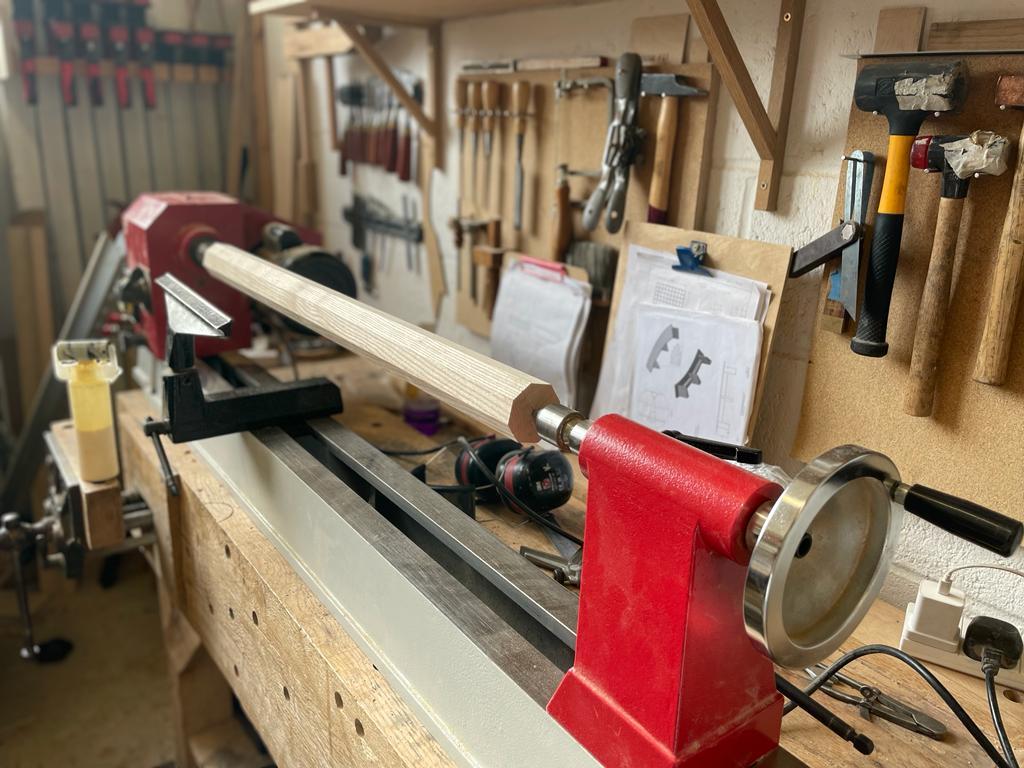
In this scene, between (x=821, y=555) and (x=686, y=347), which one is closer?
(x=821, y=555)

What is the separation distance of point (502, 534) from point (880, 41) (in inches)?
32.1

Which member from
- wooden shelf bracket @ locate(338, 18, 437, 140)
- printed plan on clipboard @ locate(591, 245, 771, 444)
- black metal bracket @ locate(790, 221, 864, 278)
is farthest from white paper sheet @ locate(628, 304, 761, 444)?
wooden shelf bracket @ locate(338, 18, 437, 140)

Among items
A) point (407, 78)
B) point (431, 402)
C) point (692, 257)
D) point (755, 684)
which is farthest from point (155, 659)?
point (755, 684)

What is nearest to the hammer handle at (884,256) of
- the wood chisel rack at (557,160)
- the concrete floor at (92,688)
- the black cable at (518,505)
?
the wood chisel rack at (557,160)

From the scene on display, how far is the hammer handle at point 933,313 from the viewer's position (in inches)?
35.8

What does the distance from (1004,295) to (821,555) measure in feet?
1.65

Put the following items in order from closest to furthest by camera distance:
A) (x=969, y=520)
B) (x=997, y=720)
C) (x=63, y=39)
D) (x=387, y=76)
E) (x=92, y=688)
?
(x=969, y=520) → (x=997, y=720) → (x=387, y=76) → (x=92, y=688) → (x=63, y=39)

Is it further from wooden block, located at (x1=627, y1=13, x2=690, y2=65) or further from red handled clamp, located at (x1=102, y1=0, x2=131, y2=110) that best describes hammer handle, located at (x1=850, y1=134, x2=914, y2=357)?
red handled clamp, located at (x1=102, y1=0, x2=131, y2=110)

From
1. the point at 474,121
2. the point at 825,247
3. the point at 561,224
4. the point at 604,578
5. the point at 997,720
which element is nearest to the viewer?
the point at 604,578

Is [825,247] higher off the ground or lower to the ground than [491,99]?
lower

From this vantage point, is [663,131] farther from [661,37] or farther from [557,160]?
[557,160]

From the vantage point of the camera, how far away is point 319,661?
0.94m

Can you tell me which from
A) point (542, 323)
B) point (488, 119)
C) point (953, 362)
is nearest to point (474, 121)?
point (488, 119)

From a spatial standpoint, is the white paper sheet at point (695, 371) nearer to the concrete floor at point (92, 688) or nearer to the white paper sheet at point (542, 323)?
the white paper sheet at point (542, 323)
